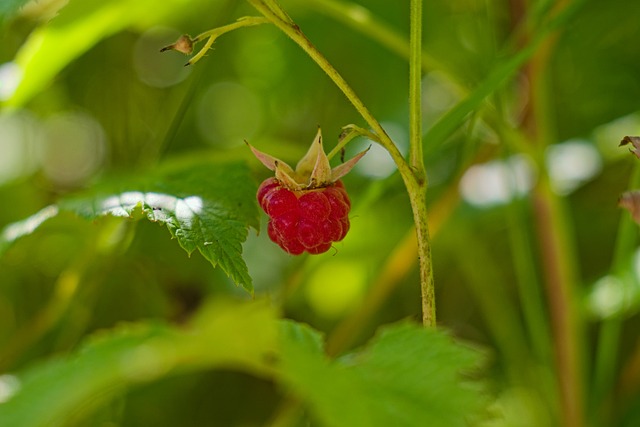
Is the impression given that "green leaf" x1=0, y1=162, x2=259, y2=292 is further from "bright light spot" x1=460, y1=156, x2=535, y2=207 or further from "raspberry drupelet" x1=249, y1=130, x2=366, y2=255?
"bright light spot" x1=460, y1=156, x2=535, y2=207

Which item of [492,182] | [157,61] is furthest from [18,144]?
[492,182]

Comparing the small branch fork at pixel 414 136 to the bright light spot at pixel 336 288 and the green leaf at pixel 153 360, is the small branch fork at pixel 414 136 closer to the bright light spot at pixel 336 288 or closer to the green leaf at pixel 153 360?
the green leaf at pixel 153 360

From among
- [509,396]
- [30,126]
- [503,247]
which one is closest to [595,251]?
[503,247]

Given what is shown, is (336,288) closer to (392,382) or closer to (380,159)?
(380,159)

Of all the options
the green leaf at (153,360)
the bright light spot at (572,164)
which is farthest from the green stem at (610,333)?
the green leaf at (153,360)

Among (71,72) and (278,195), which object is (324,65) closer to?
(278,195)

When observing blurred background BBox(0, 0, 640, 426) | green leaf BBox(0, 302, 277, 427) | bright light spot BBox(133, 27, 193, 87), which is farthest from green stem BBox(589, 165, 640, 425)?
bright light spot BBox(133, 27, 193, 87)
